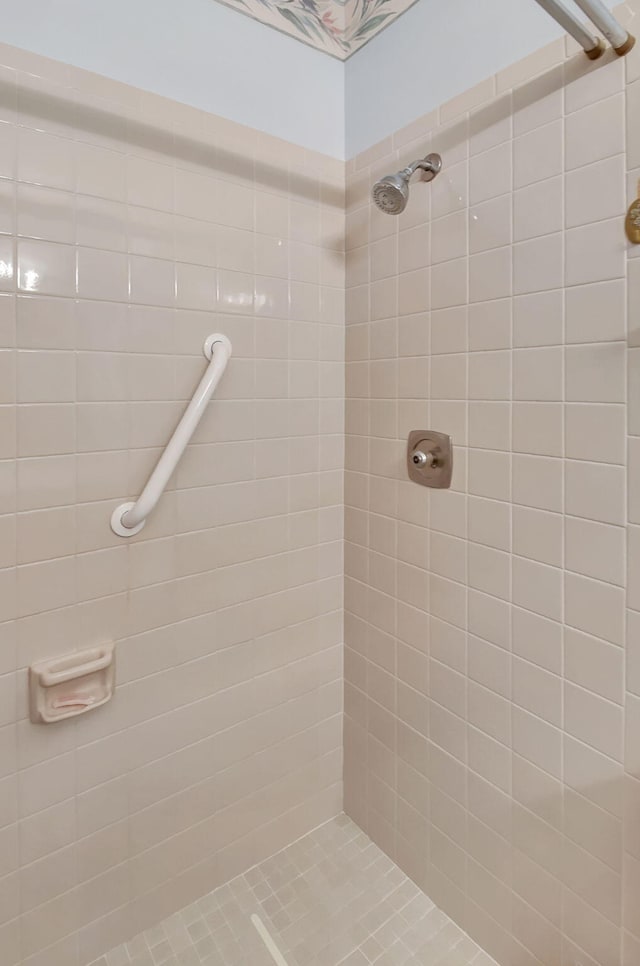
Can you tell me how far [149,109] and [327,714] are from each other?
5.18 feet

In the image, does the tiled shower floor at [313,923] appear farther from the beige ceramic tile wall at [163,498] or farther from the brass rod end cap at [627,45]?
the brass rod end cap at [627,45]

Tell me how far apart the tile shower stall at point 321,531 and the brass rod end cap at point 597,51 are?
0.12 feet

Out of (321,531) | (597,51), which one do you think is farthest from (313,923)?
(597,51)

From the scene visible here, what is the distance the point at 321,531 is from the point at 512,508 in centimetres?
57

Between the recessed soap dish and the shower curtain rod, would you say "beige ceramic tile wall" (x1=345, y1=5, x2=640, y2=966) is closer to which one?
the shower curtain rod

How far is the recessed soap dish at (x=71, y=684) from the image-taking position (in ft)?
3.41

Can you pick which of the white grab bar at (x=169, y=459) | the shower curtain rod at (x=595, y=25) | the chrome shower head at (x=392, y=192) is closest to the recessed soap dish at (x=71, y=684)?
the white grab bar at (x=169, y=459)

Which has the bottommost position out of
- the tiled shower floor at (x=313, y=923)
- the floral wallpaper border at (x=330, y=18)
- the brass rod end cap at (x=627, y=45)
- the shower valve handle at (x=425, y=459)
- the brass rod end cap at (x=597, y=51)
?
the tiled shower floor at (x=313, y=923)

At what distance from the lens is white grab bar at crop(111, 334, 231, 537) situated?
1.08 m

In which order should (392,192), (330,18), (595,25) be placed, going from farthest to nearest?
(330,18), (392,192), (595,25)

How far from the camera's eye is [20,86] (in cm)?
97

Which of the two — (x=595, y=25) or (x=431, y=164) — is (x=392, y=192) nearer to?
(x=431, y=164)

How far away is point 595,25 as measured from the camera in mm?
805

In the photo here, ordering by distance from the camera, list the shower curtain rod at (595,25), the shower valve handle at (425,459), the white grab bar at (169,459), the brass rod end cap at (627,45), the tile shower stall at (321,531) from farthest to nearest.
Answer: the shower valve handle at (425,459), the white grab bar at (169,459), the tile shower stall at (321,531), the brass rod end cap at (627,45), the shower curtain rod at (595,25)
